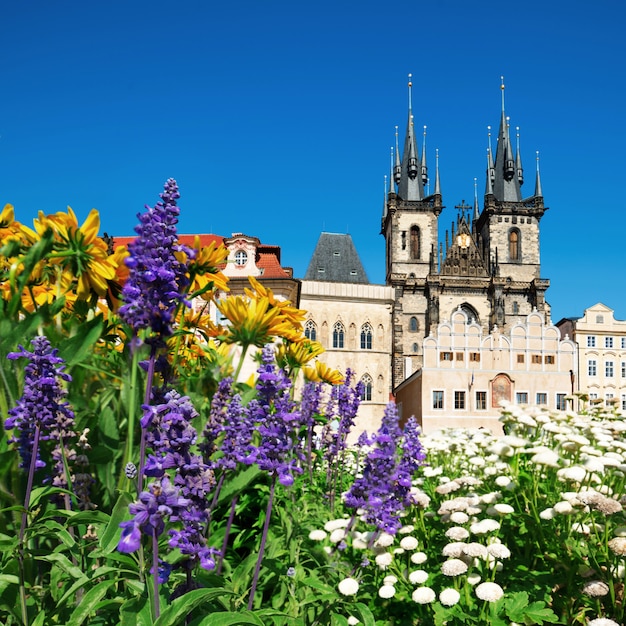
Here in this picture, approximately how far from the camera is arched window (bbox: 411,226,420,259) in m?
57.5

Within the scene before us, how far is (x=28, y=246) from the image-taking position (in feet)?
8.04

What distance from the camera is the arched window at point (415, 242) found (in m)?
57.5

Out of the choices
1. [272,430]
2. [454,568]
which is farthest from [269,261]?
[272,430]

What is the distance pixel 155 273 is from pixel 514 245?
61.1m

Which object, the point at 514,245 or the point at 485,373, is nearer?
the point at 485,373

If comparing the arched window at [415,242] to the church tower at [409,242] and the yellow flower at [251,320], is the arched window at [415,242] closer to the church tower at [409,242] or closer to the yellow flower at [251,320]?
the church tower at [409,242]

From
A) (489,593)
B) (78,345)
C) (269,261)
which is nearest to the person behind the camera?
(78,345)

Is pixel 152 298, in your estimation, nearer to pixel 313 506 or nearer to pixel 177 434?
pixel 177 434

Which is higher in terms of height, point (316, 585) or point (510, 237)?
point (510, 237)

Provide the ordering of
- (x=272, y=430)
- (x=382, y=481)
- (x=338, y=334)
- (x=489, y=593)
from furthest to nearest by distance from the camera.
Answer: (x=338, y=334) → (x=382, y=481) → (x=489, y=593) → (x=272, y=430)

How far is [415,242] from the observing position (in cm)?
5822

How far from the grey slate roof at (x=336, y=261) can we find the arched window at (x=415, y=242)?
7913mm

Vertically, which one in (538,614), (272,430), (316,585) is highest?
(272,430)

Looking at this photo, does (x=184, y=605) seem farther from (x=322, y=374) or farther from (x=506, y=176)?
(x=506, y=176)
